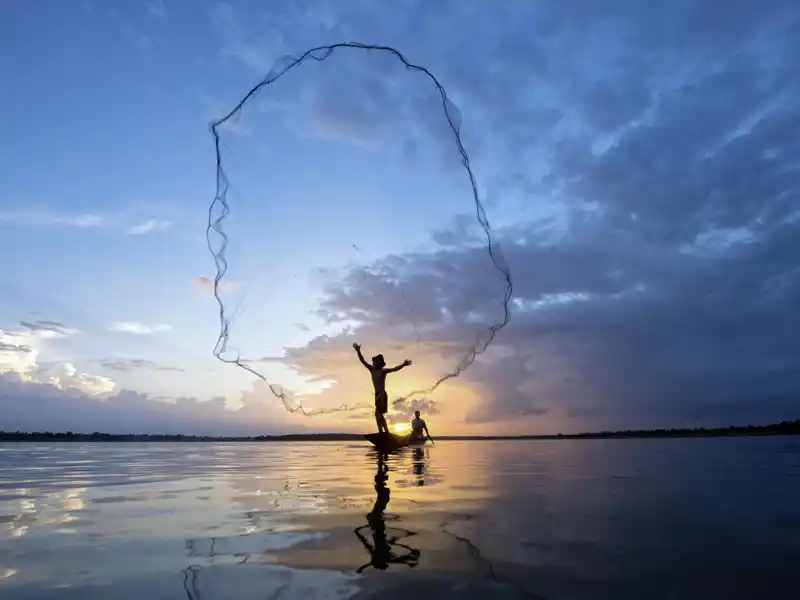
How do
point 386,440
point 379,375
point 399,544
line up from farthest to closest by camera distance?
point 386,440 → point 379,375 → point 399,544

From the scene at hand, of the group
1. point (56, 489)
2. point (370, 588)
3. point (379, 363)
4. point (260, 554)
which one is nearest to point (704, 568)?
point (370, 588)

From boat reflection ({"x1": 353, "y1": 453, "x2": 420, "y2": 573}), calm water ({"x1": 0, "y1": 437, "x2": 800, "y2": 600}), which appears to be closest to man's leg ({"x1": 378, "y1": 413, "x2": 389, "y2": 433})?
calm water ({"x1": 0, "y1": 437, "x2": 800, "y2": 600})

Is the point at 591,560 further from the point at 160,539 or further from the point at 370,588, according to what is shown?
the point at 160,539

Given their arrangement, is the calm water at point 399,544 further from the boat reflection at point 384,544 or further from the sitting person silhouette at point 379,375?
the sitting person silhouette at point 379,375

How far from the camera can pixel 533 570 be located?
5.07 meters

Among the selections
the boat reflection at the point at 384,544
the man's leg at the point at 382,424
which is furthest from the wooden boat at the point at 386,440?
the boat reflection at the point at 384,544

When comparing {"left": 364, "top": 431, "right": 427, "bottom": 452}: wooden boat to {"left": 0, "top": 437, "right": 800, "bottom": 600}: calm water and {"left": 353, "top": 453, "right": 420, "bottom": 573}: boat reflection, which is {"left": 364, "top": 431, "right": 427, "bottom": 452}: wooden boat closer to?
{"left": 0, "top": 437, "right": 800, "bottom": 600}: calm water

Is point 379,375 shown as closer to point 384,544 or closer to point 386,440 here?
point 386,440

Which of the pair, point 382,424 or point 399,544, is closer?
point 399,544

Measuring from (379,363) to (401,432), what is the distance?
951 cm

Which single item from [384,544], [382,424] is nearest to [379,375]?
[382,424]

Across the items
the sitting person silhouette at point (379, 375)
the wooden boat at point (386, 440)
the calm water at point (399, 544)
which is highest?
the sitting person silhouette at point (379, 375)

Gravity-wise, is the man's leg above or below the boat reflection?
above

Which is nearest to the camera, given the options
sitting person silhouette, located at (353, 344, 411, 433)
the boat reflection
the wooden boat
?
the boat reflection
